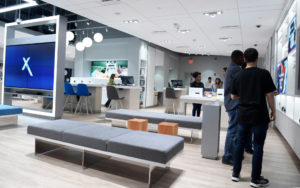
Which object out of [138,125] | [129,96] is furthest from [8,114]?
[129,96]

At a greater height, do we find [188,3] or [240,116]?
[188,3]

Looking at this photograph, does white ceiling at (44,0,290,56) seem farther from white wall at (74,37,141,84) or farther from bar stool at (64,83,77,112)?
bar stool at (64,83,77,112)

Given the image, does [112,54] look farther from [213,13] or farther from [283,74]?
[283,74]

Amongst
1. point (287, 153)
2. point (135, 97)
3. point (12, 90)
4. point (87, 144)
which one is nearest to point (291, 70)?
point (287, 153)

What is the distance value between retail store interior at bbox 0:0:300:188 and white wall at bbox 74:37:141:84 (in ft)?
0.17

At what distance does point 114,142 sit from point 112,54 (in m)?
8.77

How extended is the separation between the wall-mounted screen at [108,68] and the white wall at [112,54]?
350mm

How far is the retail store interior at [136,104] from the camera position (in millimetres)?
2660

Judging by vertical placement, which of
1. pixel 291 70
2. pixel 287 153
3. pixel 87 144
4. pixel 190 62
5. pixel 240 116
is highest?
pixel 190 62

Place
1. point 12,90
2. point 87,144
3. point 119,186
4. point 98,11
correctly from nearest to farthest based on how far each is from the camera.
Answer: point 119,186, point 87,144, point 98,11, point 12,90

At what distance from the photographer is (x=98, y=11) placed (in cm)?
614

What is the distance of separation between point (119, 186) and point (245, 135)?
5.25ft

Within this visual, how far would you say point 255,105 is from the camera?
7.84 feet

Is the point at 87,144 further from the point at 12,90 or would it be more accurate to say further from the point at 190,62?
the point at 190,62
